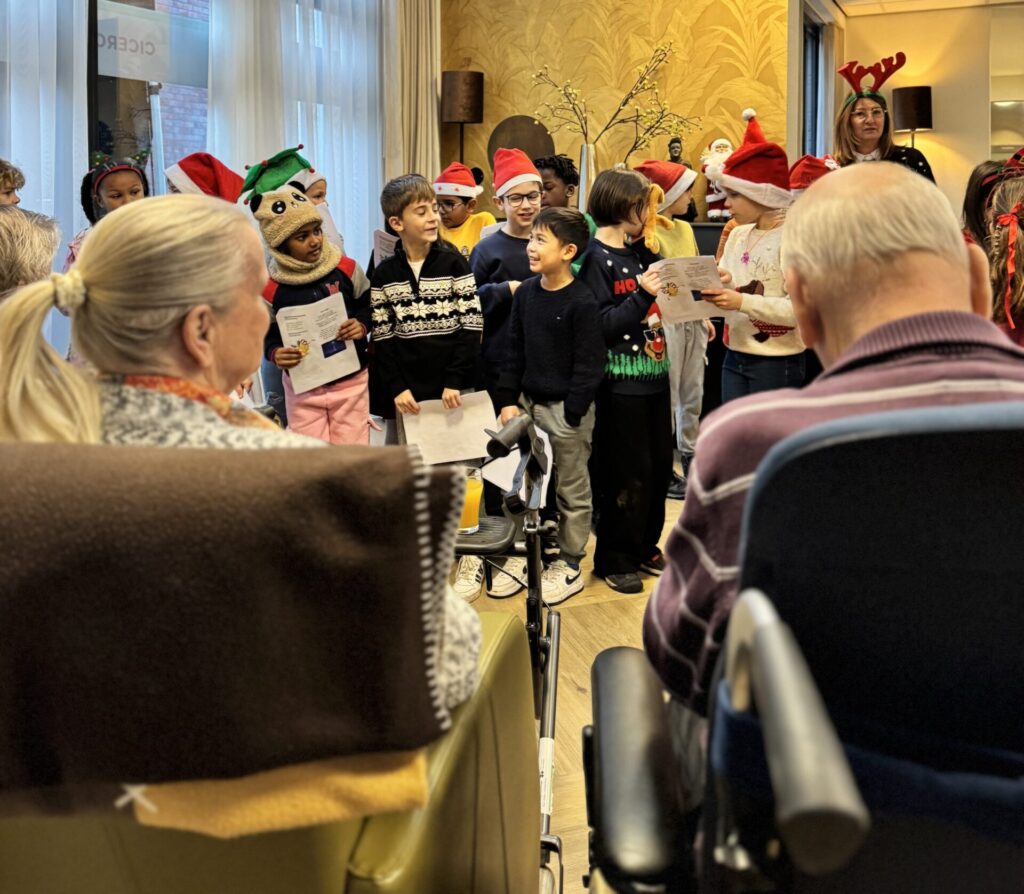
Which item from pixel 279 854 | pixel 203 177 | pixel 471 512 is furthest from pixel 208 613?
pixel 203 177

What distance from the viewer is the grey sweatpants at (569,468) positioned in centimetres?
311

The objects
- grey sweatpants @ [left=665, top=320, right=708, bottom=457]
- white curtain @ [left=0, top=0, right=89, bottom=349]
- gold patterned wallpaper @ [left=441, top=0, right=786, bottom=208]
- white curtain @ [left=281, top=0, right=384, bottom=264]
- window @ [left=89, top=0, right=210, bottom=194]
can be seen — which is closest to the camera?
white curtain @ [left=0, top=0, right=89, bottom=349]

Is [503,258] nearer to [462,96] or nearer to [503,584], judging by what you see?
[503,584]

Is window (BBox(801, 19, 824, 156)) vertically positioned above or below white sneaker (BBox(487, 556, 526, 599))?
above

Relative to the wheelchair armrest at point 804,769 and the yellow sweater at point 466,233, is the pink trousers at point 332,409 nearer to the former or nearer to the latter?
the yellow sweater at point 466,233

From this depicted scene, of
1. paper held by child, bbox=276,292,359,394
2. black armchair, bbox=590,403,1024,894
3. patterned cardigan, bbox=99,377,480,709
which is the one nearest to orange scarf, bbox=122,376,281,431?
patterned cardigan, bbox=99,377,480,709

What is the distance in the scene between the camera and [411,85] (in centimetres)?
611

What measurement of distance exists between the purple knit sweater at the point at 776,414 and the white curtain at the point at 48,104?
11.4ft

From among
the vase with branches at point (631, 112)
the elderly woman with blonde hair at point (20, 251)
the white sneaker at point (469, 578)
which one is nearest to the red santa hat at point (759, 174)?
the white sneaker at point (469, 578)

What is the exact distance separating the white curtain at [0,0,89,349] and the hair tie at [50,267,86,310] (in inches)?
118

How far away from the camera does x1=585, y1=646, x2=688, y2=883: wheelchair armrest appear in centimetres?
86

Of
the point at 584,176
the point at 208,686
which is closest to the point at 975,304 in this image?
the point at 208,686

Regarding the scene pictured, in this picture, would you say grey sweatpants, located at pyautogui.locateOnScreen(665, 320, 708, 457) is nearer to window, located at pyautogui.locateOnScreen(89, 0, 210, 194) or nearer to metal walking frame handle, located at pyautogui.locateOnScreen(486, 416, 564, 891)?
window, located at pyautogui.locateOnScreen(89, 0, 210, 194)

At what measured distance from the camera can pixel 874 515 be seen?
65cm
